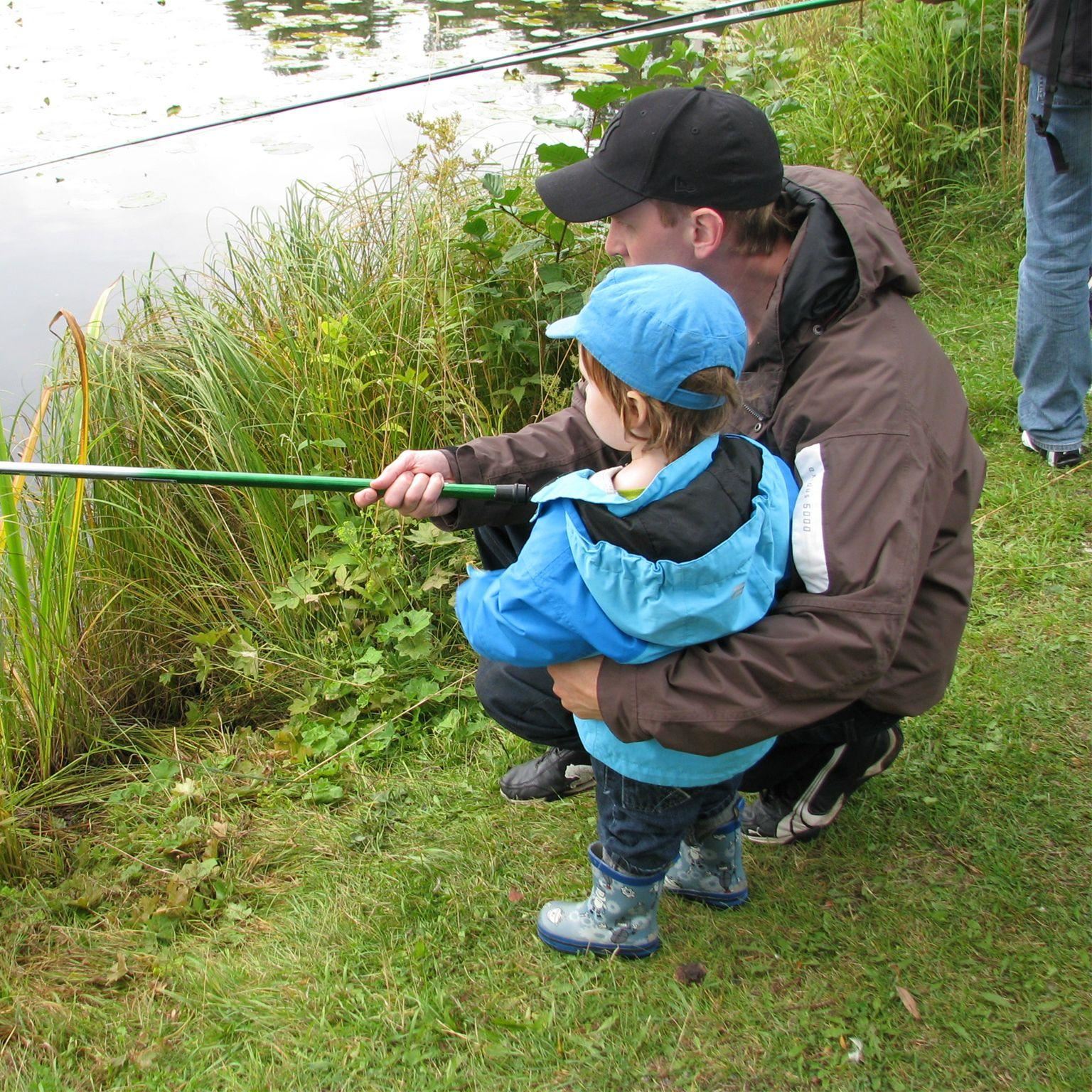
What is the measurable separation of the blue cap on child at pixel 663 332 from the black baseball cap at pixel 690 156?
1.18ft

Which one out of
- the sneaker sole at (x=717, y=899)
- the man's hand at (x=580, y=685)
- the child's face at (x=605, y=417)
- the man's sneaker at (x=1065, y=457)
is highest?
the child's face at (x=605, y=417)

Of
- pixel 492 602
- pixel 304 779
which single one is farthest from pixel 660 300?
pixel 304 779

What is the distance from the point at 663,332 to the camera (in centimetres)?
147

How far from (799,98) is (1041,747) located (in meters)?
3.66

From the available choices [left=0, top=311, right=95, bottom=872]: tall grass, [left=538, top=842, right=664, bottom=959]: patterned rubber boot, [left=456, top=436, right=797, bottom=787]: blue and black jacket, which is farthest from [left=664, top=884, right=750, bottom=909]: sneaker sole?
[left=0, top=311, right=95, bottom=872]: tall grass

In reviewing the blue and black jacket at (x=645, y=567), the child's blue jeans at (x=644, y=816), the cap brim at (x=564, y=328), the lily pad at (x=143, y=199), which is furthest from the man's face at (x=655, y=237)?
the lily pad at (x=143, y=199)

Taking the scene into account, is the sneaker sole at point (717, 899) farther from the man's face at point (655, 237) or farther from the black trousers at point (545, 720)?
the man's face at point (655, 237)

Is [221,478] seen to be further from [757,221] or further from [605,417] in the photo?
[757,221]

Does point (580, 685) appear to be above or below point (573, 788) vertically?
above

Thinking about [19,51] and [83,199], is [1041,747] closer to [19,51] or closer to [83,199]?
[83,199]

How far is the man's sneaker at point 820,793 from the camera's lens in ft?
6.72

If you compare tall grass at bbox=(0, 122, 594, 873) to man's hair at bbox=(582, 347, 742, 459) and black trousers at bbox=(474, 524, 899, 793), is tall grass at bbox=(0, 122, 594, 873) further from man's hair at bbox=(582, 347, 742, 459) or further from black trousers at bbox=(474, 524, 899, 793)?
man's hair at bbox=(582, 347, 742, 459)

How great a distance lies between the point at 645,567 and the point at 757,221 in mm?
724

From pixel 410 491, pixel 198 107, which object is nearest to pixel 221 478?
pixel 410 491
